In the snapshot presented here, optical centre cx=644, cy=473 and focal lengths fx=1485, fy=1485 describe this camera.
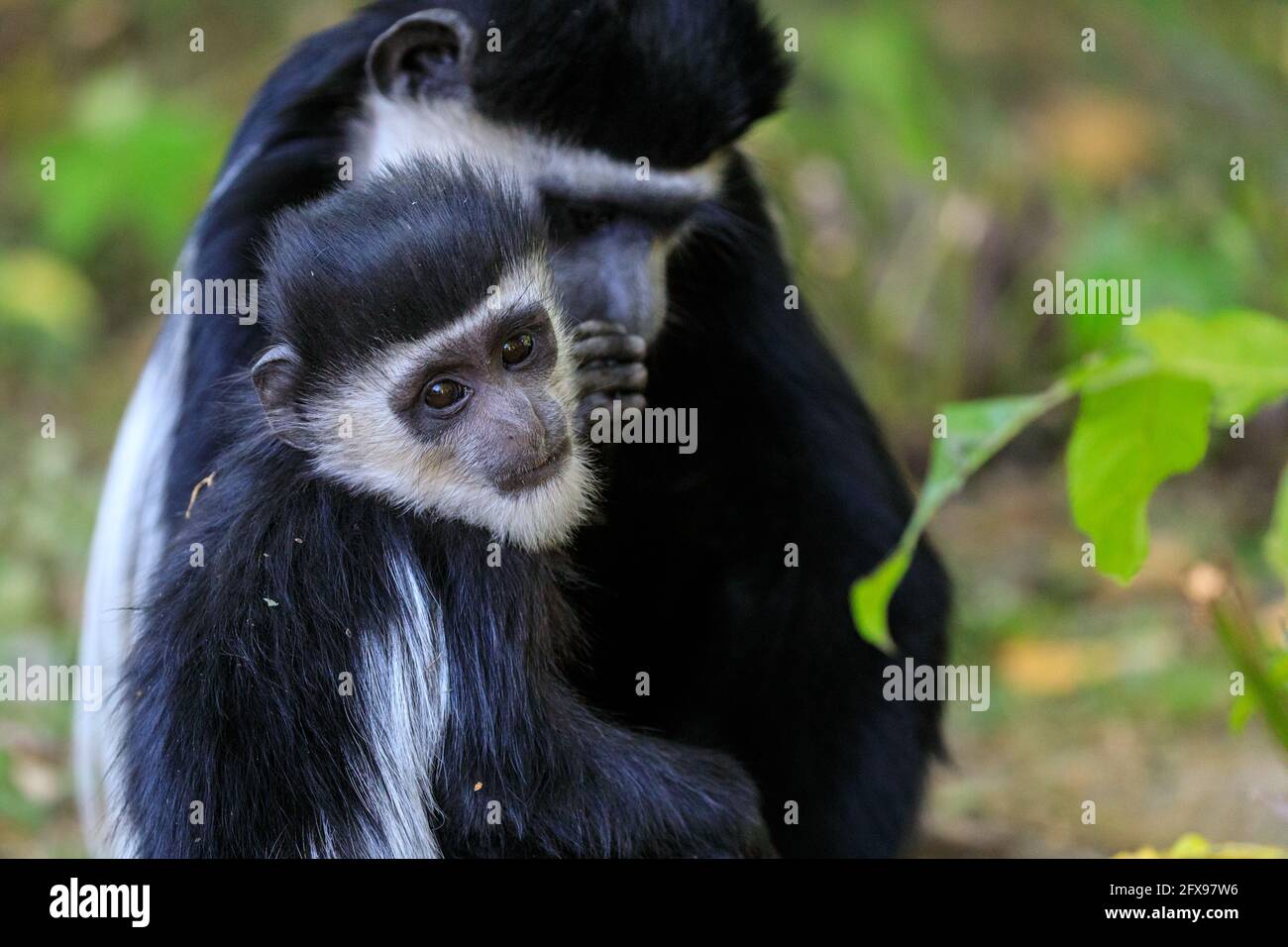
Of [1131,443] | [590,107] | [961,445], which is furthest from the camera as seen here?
[590,107]

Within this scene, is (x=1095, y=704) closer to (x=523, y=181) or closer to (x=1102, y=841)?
(x=1102, y=841)

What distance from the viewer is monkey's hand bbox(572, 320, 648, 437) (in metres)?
2.60

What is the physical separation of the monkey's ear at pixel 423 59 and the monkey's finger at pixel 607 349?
0.61m

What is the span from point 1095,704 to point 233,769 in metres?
2.86

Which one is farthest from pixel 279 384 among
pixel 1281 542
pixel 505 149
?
pixel 1281 542

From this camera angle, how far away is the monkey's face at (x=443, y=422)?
92.0 inches

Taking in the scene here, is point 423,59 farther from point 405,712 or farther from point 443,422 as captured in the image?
point 405,712

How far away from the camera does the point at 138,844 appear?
2330mm

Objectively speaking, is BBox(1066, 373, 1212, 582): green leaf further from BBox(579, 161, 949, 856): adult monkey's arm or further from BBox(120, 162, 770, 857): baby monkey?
BBox(579, 161, 949, 856): adult monkey's arm

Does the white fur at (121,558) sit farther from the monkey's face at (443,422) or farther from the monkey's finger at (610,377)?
the monkey's finger at (610,377)

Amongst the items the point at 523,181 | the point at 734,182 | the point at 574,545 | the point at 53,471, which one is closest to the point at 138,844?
the point at 574,545

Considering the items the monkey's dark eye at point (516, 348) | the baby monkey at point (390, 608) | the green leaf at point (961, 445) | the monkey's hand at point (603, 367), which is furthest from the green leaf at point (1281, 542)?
the monkey's dark eye at point (516, 348)

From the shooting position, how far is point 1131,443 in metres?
1.86

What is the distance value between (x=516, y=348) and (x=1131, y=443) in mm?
1008
